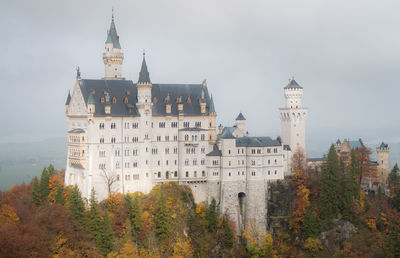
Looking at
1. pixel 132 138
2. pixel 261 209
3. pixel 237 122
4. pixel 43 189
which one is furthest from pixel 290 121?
pixel 43 189

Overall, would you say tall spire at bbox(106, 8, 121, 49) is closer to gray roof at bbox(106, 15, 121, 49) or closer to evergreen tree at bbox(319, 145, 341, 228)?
gray roof at bbox(106, 15, 121, 49)

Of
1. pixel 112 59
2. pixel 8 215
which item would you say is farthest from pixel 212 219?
pixel 112 59

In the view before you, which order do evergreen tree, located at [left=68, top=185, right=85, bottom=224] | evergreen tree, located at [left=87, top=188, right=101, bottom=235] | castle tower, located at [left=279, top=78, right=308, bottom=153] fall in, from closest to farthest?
evergreen tree, located at [left=87, top=188, right=101, bottom=235] → evergreen tree, located at [left=68, top=185, right=85, bottom=224] → castle tower, located at [left=279, top=78, right=308, bottom=153]

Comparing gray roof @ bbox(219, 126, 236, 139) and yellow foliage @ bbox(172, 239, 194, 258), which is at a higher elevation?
gray roof @ bbox(219, 126, 236, 139)

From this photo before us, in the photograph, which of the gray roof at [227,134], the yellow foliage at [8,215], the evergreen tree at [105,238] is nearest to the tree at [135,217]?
the evergreen tree at [105,238]

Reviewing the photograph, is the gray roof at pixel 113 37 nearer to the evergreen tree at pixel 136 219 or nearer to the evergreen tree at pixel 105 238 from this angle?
the evergreen tree at pixel 136 219

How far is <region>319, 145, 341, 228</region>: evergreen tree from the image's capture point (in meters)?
88.1

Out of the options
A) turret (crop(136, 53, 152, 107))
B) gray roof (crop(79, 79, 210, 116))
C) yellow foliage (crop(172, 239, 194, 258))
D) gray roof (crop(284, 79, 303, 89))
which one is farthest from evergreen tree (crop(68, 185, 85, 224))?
gray roof (crop(284, 79, 303, 89))

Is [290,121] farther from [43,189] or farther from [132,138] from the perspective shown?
[43,189]

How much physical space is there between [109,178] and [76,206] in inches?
329

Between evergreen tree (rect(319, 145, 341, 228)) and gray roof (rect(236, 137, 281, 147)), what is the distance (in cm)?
870

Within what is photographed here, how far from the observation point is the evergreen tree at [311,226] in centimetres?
8650

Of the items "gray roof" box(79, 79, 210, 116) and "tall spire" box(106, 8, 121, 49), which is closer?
"gray roof" box(79, 79, 210, 116)

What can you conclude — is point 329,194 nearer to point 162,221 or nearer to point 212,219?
point 212,219
